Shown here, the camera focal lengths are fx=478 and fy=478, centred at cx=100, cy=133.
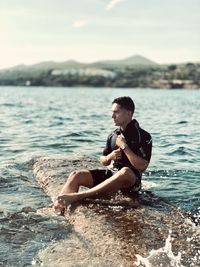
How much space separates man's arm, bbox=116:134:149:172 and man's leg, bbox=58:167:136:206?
18cm

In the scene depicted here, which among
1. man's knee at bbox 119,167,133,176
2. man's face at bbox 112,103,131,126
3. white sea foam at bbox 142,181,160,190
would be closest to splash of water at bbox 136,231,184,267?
man's knee at bbox 119,167,133,176

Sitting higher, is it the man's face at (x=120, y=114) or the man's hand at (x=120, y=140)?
the man's face at (x=120, y=114)

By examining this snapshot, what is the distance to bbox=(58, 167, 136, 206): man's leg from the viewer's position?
9.16 meters

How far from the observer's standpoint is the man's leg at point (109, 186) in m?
9.16

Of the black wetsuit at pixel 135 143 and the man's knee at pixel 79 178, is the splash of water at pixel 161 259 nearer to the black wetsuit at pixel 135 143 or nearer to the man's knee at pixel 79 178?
the black wetsuit at pixel 135 143

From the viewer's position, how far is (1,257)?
280 inches

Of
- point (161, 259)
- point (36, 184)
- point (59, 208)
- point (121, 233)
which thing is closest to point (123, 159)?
point (59, 208)

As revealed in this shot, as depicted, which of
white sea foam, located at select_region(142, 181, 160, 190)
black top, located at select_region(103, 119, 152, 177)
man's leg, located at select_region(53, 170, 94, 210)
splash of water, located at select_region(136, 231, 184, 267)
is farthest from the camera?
white sea foam, located at select_region(142, 181, 160, 190)

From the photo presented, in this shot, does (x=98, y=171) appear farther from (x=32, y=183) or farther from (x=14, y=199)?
(x=32, y=183)

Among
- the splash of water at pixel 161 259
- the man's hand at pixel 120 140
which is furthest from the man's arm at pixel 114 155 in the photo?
the splash of water at pixel 161 259

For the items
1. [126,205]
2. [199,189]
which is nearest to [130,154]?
[126,205]

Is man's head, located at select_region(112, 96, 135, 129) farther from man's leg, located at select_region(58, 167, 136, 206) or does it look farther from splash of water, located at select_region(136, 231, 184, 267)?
splash of water, located at select_region(136, 231, 184, 267)

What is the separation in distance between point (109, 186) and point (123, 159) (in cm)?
65

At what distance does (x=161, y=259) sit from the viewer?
21.9 ft
